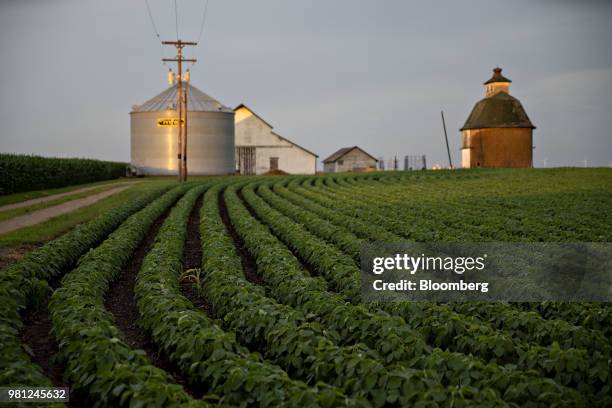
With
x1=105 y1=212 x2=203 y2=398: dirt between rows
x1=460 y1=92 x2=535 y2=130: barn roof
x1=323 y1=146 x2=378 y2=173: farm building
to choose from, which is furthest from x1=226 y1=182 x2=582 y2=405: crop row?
x1=323 y1=146 x2=378 y2=173: farm building

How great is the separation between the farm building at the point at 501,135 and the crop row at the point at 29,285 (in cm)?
5554

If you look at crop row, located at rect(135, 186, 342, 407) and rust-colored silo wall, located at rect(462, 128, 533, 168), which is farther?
rust-colored silo wall, located at rect(462, 128, 533, 168)

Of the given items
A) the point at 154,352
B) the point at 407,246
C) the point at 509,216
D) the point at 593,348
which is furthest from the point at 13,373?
the point at 509,216

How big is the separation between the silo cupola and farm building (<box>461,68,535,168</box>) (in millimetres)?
4479

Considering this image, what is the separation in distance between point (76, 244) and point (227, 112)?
4795cm

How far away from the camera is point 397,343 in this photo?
24.5 feet

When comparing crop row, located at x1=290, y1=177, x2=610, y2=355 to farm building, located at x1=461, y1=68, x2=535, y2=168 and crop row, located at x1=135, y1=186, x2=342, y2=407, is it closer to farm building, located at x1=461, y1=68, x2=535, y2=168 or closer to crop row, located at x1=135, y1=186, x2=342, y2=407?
crop row, located at x1=135, y1=186, x2=342, y2=407

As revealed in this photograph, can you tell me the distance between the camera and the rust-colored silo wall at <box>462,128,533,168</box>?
7000 centimetres

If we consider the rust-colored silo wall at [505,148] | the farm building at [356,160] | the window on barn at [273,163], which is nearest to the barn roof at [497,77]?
the rust-colored silo wall at [505,148]

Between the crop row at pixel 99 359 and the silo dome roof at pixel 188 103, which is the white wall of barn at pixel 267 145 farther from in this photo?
the crop row at pixel 99 359

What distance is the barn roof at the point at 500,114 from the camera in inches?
2756

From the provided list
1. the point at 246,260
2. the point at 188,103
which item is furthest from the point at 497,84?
the point at 246,260

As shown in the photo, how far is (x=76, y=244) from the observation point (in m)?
16.5

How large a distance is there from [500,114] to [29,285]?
65.9 meters
